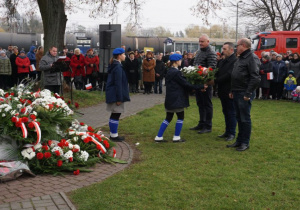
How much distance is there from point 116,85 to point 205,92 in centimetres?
235

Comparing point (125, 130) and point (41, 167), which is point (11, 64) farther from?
point (41, 167)

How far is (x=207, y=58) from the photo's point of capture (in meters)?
9.16

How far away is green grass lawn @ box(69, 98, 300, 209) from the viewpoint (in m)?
4.91

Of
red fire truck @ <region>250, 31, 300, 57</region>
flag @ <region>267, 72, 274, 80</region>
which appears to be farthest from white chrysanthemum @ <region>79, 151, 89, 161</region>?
red fire truck @ <region>250, 31, 300, 57</region>

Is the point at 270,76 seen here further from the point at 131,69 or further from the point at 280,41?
the point at 280,41

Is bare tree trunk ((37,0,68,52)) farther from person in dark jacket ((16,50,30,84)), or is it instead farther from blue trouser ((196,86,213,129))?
blue trouser ((196,86,213,129))

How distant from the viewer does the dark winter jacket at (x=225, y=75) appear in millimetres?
8477

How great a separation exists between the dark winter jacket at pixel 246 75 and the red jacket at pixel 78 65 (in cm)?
1164

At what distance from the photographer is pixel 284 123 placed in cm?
1098

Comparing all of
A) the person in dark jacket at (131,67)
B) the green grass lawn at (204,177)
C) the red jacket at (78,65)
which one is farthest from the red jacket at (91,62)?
the green grass lawn at (204,177)

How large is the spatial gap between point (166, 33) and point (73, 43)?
8502 centimetres

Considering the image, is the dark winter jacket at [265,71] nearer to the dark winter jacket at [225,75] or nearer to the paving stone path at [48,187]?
the dark winter jacket at [225,75]

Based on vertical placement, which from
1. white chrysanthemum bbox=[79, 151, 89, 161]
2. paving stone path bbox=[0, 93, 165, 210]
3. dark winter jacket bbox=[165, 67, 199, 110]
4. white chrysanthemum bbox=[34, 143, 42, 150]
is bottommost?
paving stone path bbox=[0, 93, 165, 210]

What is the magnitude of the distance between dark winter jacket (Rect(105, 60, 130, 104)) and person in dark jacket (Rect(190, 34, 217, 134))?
1.99m
